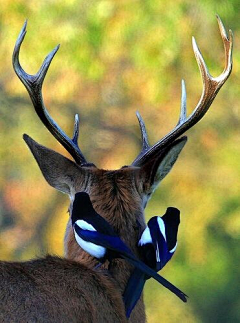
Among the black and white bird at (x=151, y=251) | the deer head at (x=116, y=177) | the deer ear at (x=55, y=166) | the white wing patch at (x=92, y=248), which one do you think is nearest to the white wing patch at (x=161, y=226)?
the black and white bird at (x=151, y=251)

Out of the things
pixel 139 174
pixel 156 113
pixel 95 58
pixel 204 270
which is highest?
pixel 139 174

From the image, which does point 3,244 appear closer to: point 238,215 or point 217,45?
point 238,215

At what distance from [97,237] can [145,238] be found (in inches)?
7.7

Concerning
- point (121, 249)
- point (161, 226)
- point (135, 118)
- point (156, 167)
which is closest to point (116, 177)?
point (156, 167)

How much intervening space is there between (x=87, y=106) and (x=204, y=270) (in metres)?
1.90

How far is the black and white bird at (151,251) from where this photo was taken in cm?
360

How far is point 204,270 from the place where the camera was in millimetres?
8945

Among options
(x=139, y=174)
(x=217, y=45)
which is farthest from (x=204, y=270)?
(x=139, y=174)

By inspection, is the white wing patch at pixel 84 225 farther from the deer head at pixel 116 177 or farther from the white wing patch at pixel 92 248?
the deer head at pixel 116 177

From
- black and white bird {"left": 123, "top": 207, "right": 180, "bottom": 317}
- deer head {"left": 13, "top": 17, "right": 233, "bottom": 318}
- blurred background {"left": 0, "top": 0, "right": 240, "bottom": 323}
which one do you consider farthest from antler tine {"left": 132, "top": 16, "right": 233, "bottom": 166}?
blurred background {"left": 0, "top": 0, "right": 240, "bottom": 323}

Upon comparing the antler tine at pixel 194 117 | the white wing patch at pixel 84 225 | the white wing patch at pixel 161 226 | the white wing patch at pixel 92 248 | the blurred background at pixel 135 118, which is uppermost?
the white wing patch at pixel 84 225

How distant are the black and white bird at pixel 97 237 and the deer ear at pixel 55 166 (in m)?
0.36

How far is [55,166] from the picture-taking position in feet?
13.1

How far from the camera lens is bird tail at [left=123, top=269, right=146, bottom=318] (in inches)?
141
